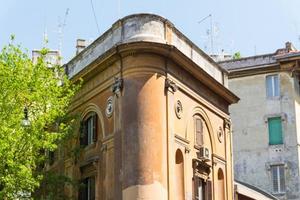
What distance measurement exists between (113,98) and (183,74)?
9.68ft

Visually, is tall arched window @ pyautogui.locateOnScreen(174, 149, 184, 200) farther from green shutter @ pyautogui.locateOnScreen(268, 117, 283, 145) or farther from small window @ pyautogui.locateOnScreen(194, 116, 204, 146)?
green shutter @ pyautogui.locateOnScreen(268, 117, 283, 145)

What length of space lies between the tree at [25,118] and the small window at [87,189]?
2369mm

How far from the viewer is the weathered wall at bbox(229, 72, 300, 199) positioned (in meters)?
40.3

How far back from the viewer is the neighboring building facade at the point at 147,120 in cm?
2467

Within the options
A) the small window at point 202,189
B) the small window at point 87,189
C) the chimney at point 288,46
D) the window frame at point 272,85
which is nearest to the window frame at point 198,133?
the small window at point 202,189

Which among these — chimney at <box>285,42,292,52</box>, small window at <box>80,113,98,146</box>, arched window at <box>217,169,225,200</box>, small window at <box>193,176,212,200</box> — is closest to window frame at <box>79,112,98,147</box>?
small window at <box>80,113,98,146</box>

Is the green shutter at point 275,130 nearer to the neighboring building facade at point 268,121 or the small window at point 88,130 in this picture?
the neighboring building facade at point 268,121

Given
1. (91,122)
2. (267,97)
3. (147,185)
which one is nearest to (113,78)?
(91,122)

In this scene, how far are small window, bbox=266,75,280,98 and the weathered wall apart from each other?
24 centimetres

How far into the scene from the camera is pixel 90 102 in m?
28.0

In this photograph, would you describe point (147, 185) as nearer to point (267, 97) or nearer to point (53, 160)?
point (53, 160)

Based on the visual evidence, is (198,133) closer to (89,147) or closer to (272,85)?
(89,147)

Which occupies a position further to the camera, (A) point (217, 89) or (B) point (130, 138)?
(A) point (217, 89)

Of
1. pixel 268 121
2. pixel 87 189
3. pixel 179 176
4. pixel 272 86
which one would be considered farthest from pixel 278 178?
pixel 87 189
